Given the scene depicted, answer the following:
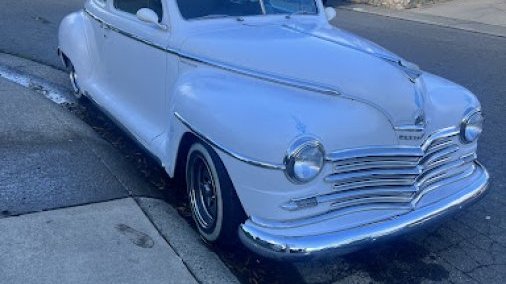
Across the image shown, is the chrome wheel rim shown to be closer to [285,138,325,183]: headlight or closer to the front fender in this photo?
the front fender

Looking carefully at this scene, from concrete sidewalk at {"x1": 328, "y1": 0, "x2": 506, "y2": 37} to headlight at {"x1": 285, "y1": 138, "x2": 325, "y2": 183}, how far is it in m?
8.98

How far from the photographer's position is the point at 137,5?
Answer: 4.38 m

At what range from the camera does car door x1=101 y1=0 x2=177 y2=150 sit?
3951 mm

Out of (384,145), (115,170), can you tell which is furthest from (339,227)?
(115,170)

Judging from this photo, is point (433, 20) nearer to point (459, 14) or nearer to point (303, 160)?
point (459, 14)

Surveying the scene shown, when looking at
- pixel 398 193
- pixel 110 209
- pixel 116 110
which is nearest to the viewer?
pixel 398 193

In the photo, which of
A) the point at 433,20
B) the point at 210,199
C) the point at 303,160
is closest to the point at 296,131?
the point at 303,160

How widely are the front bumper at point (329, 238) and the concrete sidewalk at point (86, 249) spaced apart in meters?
0.47

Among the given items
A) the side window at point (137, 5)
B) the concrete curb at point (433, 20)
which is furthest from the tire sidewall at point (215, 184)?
the concrete curb at point (433, 20)

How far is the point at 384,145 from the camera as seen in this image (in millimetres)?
2979

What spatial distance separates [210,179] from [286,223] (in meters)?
0.68

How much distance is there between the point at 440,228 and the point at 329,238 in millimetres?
1307

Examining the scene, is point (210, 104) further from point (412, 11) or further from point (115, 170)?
point (412, 11)

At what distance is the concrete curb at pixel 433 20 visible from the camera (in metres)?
10.8
